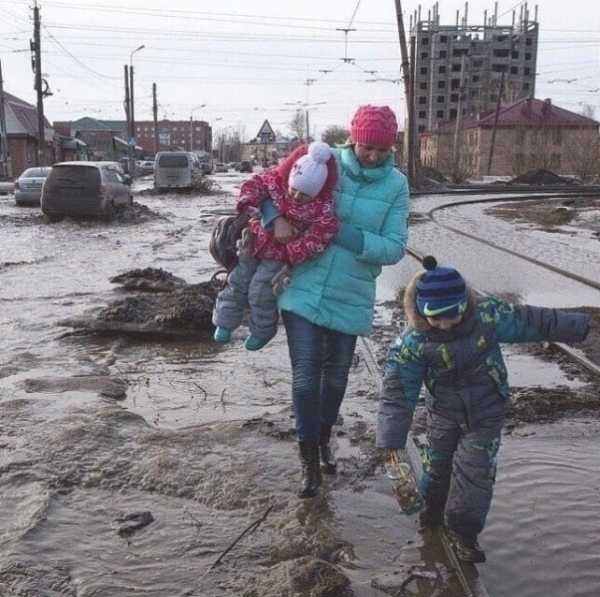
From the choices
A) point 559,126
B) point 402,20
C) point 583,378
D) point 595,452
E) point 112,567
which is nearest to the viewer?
point 112,567

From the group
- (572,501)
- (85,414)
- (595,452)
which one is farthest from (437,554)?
(85,414)

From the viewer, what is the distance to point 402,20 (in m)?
34.8

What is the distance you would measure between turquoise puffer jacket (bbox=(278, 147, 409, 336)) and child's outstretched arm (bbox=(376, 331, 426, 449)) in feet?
1.91

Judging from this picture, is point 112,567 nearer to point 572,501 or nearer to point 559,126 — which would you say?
point 572,501

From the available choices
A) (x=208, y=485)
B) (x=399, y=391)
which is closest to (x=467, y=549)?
(x=399, y=391)

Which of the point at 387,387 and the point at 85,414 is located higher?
the point at 387,387

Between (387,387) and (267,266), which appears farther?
(267,266)

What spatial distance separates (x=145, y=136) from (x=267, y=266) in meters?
162

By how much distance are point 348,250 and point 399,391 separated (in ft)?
2.55

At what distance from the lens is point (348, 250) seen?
12.3ft

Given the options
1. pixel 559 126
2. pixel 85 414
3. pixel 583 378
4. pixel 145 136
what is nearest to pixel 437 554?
pixel 85 414

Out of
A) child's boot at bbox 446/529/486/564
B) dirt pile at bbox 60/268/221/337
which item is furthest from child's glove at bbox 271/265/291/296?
dirt pile at bbox 60/268/221/337

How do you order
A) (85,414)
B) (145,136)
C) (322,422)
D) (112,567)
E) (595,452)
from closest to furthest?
(112,567)
(322,422)
(595,452)
(85,414)
(145,136)

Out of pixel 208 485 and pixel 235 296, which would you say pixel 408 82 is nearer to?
pixel 235 296
